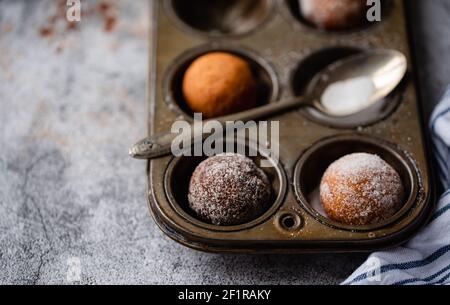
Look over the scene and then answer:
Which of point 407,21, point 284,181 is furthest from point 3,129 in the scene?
point 407,21

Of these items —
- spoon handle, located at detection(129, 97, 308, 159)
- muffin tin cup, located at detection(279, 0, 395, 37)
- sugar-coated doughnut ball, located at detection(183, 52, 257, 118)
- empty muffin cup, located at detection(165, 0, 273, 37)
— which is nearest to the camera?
spoon handle, located at detection(129, 97, 308, 159)

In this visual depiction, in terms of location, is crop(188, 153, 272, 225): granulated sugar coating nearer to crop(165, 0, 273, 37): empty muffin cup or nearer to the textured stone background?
the textured stone background

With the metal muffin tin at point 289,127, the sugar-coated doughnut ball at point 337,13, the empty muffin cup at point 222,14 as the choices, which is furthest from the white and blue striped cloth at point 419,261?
the empty muffin cup at point 222,14

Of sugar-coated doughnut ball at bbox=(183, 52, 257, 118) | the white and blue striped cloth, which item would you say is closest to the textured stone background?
the white and blue striped cloth

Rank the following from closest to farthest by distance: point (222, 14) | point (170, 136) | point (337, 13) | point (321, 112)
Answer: point (170, 136)
point (321, 112)
point (337, 13)
point (222, 14)

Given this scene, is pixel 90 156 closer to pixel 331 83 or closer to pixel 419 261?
pixel 331 83

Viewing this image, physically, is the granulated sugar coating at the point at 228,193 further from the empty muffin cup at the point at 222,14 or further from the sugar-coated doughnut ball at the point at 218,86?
the empty muffin cup at the point at 222,14

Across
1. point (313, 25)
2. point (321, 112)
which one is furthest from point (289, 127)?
point (313, 25)
